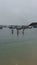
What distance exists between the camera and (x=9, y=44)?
1574 mm

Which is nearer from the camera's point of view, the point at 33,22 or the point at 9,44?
the point at 9,44

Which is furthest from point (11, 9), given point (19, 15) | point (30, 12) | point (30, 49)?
point (30, 49)

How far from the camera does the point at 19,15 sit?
5.33ft

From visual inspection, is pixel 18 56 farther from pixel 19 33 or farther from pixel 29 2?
pixel 29 2

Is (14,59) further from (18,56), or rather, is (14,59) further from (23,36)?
(23,36)

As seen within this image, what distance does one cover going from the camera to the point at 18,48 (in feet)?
5.30

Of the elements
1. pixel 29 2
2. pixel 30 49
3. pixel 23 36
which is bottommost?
pixel 30 49

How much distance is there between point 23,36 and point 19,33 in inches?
2.6

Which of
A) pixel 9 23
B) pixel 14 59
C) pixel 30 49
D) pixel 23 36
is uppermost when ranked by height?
pixel 9 23

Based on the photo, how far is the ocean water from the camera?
1553 millimetres

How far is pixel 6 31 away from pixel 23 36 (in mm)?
235

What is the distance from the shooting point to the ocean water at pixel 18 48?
61.1 inches

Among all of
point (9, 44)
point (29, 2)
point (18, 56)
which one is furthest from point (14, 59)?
point (29, 2)

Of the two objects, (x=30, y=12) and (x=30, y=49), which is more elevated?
(x=30, y=12)
